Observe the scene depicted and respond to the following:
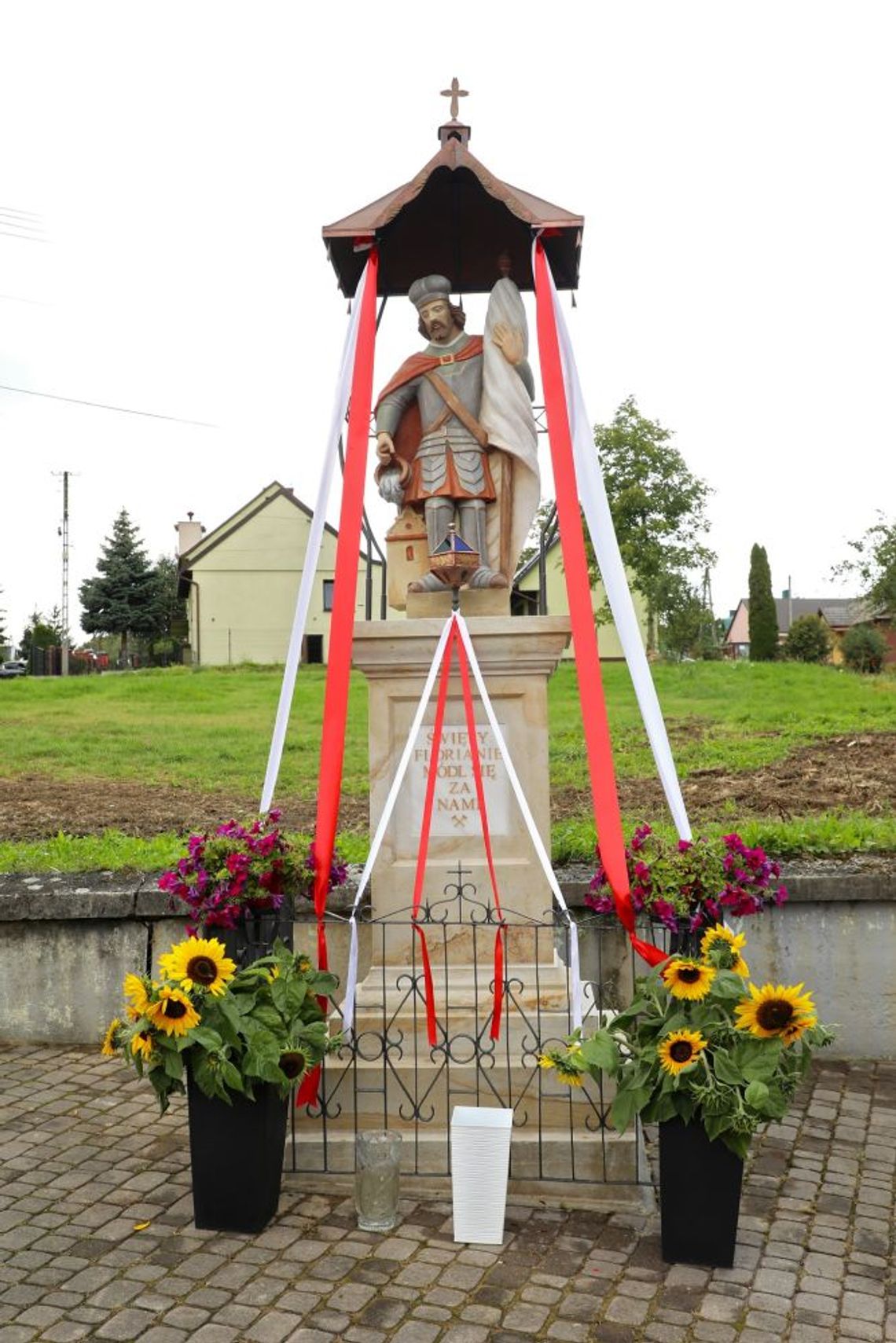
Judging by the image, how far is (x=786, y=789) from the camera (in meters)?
10.2

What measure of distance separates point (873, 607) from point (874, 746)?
29.6 metres

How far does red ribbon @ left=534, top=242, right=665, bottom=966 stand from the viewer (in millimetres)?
4992

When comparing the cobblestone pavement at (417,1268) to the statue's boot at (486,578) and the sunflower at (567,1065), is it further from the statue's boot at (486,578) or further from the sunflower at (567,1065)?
the statue's boot at (486,578)

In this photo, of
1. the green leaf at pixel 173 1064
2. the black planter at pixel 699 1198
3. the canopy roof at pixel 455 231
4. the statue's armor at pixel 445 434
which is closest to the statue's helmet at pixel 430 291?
the statue's armor at pixel 445 434

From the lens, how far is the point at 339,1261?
4121mm

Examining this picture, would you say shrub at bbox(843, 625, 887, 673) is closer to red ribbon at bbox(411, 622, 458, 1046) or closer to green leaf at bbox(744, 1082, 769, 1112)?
red ribbon at bbox(411, 622, 458, 1046)

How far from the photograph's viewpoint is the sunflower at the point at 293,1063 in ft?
14.5

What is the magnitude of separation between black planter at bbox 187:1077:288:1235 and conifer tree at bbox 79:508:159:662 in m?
49.6

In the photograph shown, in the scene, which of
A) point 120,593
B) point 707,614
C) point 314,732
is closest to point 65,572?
point 120,593

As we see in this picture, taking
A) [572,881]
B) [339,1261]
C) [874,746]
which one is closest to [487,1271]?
[339,1261]

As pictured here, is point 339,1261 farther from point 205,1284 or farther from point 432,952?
point 432,952

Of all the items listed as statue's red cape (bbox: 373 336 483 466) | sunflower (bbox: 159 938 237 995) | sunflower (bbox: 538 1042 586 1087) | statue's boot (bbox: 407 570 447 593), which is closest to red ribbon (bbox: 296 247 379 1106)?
statue's red cape (bbox: 373 336 483 466)

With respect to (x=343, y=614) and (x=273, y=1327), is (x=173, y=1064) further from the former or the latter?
(x=343, y=614)

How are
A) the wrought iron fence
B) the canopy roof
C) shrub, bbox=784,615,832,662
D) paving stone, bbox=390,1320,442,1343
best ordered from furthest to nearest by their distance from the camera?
shrub, bbox=784,615,832,662
the canopy roof
the wrought iron fence
paving stone, bbox=390,1320,442,1343
